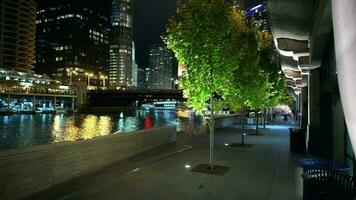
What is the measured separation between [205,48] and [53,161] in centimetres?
638

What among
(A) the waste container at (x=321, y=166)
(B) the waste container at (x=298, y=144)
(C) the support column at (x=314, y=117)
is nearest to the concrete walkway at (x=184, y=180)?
(A) the waste container at (x=321, y=166)

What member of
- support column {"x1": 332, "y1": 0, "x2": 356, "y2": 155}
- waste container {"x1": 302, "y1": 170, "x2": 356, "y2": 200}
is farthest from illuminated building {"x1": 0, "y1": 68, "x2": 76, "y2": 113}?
support column {"x1": 332, "y1": 0, "x2": 356, "y2": 155}

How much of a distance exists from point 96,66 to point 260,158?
19076cm

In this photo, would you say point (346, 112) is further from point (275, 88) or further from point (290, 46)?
point (275, 88)

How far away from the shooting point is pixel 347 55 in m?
1.99

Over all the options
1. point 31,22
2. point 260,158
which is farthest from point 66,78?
point 260,158

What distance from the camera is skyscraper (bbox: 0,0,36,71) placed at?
5468 inches

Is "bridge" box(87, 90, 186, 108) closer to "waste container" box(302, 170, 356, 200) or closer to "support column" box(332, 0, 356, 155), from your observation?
"waste container" box(302, 170, 356, 200)

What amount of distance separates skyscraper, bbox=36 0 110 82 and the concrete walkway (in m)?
174

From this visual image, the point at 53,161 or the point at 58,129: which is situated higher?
the point at 53,161

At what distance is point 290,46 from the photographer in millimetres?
19328

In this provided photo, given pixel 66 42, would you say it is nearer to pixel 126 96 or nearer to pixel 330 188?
pixel 126 96

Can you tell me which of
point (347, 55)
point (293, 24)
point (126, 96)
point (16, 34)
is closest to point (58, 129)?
point (293, 24)

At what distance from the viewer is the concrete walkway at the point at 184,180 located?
8.48 metres
